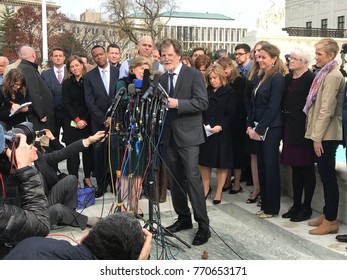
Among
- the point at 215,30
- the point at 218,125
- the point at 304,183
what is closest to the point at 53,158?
the point at 218,125

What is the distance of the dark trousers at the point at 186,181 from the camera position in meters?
4.20

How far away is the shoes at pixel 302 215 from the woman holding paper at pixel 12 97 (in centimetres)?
350

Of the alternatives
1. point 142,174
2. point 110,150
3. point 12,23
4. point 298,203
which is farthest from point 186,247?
point 12,23

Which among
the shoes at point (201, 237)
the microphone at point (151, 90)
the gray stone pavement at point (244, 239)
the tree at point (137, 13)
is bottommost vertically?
the gray stone pavement at point (244, 239)

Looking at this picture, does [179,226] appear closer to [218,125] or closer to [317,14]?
[218,125]

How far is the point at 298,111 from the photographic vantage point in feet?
15.1

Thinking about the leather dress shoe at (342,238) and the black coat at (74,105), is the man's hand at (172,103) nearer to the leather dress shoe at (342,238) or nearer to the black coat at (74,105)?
the leather dress shoe at (342,238)

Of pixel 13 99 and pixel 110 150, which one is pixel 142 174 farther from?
pixel 13 99

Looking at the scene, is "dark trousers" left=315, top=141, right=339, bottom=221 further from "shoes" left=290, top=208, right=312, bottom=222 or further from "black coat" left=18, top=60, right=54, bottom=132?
"black coat" left=18, top=60, right=54, bottom=132

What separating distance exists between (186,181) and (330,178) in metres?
1.41

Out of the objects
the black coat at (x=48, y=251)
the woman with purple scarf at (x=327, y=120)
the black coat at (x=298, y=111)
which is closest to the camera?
the black coat at (x=48, y=251)

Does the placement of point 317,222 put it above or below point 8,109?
below

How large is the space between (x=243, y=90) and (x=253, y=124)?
76 centimetres

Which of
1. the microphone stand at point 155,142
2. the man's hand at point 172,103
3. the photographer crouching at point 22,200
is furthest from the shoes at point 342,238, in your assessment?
the photographer crouching at point 22,200
